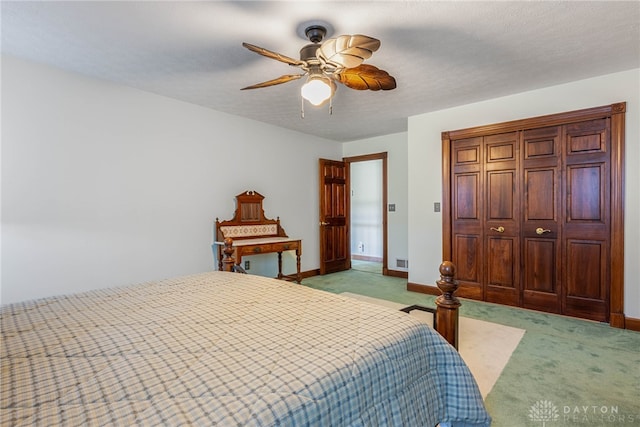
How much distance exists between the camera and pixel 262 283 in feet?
6.70

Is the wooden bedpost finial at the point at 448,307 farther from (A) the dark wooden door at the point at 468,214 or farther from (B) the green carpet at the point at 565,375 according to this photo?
(A) the dark wooden door at the point at 468,214

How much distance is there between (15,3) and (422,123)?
4.01 m

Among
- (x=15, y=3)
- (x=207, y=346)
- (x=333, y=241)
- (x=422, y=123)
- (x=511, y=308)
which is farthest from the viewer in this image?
(x=333, y=241)

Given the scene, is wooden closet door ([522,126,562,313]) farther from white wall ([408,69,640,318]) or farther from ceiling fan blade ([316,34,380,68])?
ceiling fan blade ([316,34,380,68])

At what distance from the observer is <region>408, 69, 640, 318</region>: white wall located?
2.96 m

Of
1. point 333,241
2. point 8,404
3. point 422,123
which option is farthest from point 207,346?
point 333,241

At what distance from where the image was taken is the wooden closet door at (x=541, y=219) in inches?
134

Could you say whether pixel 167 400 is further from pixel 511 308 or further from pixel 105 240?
pixel 511 308

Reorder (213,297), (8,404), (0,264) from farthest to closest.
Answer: (0,264) < (213,297) < (8,404)

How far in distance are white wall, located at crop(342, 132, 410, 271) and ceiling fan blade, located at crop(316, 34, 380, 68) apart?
3.58m

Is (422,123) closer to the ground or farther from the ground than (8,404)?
farther from the ground

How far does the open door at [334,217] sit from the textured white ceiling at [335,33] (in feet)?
7.44

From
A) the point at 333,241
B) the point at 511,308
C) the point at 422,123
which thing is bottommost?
the point at 511,308
